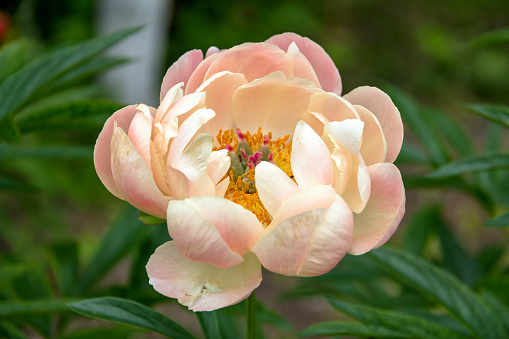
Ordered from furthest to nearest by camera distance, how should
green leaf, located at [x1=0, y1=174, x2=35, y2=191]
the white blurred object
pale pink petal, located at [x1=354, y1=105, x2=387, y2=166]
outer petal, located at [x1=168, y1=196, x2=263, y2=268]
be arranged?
the white blurred object
green leaf, located at [x1=0, y1=174, x2=35, y2=191]
pale pink petal, located at [x1=354, y1=105, x2=387, y2=166]
outer petal, located at [x1=168, y1=196, x2=263, y2=268]

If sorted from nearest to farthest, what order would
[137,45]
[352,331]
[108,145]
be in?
[108,145] → [352,331] → [137,45]

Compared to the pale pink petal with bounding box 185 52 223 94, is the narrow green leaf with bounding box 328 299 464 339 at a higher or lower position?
lower

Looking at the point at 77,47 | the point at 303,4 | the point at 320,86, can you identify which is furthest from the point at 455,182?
the point at 303,4

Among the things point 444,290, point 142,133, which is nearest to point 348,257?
point 444,290

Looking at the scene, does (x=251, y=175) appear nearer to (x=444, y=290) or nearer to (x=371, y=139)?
(x=371, y=139)

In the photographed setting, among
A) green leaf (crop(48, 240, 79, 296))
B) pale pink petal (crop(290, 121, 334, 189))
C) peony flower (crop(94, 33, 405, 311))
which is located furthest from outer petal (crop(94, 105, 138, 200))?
green leaf (crop(48, 240, 79, 296))

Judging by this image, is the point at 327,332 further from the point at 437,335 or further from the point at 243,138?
the point at 243,138

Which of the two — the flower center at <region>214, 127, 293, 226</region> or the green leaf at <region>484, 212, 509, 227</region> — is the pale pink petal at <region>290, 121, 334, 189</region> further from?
the green leaf at <region>484, 212, 509, 227</region>
